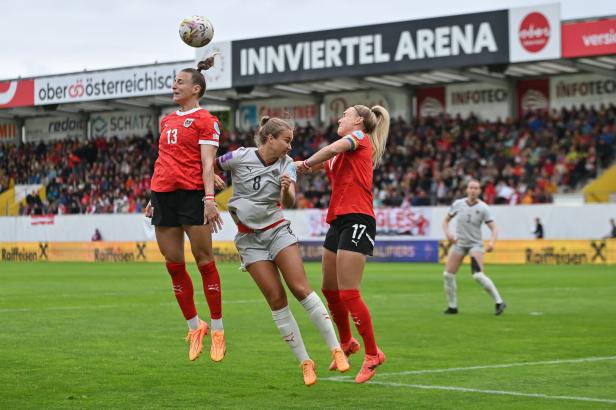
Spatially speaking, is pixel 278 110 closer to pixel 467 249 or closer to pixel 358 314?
pixel 467 249

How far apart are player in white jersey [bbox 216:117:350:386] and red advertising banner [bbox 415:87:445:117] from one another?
4173 centimetres

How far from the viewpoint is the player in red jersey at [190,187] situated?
1036 centimetres

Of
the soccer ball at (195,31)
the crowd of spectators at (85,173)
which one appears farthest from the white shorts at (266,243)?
the crowd of spectators at (85,173)

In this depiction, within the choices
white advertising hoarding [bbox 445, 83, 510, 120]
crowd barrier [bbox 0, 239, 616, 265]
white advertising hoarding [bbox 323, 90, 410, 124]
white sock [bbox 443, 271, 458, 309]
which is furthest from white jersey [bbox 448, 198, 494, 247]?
white advertising hoarding [bbox 323, 90, 410, 124]

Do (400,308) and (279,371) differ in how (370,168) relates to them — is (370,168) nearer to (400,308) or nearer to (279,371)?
(279,371)

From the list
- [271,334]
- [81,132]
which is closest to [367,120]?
[271,334]

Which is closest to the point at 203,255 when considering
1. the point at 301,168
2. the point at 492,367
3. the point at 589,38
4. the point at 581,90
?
the point at 301,168

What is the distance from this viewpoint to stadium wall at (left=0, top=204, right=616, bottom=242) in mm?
39812

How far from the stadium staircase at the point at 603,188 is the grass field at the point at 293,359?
48.2 ft

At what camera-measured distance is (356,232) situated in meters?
10.3

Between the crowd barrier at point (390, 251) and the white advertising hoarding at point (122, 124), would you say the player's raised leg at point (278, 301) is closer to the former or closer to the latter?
the crowd barrier at point (390, 251)

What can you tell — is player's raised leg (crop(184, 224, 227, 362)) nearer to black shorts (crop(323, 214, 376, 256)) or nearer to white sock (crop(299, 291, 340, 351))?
white sock (crop(299, 291, 340, 351))

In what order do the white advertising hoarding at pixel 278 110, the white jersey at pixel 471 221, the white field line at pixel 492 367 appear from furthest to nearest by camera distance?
the white advertising hoarding at pixel 278 110 < the white jersey at pixel 471 221 < the white field line at pixel 492 367

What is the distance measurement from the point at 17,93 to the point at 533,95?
25.6 meters
